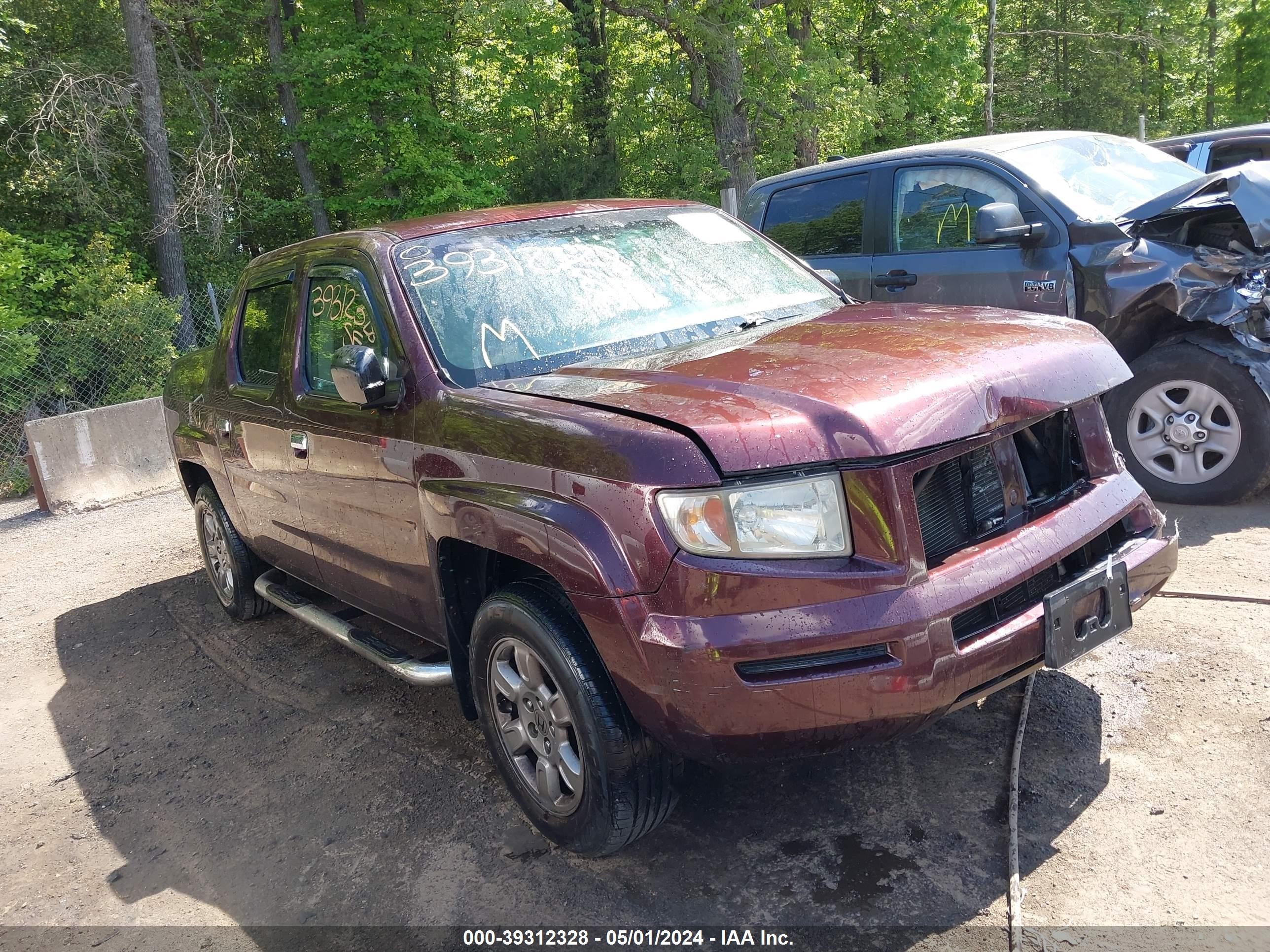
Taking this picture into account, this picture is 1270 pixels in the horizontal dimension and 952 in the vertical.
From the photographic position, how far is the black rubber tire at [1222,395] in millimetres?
4961

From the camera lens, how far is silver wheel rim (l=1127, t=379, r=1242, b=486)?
5.10 metres

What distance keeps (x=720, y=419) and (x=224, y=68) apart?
72.1 ft

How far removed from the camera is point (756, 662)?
2381 mm

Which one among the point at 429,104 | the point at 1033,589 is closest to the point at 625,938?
the point at 1033,589

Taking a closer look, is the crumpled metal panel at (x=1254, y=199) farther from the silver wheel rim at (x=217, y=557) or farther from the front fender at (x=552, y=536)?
the silver wheel rim at (x=217, y=557)

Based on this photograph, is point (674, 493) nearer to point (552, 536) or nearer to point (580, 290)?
point (552, 536)

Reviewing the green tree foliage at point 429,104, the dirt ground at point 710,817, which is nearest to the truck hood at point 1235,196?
the dirt ground at point 710,817

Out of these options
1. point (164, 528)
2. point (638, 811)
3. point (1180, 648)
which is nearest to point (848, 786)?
point (638, 811)

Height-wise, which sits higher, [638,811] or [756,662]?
[756,662]

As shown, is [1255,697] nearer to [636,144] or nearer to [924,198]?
[924,198]

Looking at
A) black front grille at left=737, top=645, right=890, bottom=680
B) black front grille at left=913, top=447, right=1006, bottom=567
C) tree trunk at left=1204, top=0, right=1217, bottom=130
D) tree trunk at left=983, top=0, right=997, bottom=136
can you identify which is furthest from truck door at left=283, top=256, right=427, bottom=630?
tree trunk at left=1204, top=0, right=1217, bottom=130

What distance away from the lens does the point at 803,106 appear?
682 inches

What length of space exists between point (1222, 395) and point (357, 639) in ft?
14.4

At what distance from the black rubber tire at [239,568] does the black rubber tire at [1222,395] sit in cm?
460
